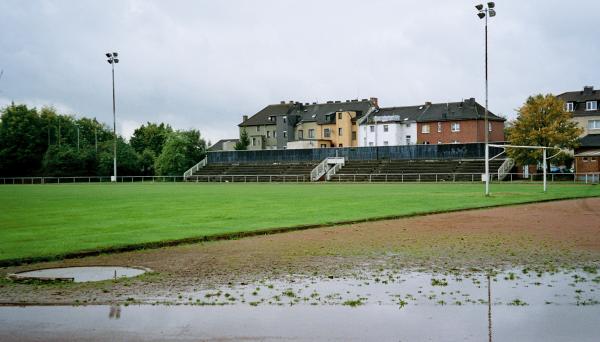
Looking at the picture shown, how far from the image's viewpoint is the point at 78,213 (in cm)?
2606

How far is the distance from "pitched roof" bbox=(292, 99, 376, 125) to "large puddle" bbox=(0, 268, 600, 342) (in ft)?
336

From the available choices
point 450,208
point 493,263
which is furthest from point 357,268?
point 450,208

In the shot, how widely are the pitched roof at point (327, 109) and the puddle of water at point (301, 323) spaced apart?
104 meters

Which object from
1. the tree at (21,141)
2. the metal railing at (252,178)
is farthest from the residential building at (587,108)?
the tree at (21,141)

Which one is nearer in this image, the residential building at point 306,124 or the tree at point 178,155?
the tree at point 178,155

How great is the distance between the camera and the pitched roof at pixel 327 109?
113 meters

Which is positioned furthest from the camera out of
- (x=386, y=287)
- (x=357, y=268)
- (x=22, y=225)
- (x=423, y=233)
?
(x=22, y=225)

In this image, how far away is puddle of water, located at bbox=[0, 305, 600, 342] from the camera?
7445mm

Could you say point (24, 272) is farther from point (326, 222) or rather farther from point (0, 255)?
point (326, 222)

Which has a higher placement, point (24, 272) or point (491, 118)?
point (491, 118)

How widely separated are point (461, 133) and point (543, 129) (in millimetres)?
34169

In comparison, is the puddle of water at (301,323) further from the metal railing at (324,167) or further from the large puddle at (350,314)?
the metal railing at (324,167)

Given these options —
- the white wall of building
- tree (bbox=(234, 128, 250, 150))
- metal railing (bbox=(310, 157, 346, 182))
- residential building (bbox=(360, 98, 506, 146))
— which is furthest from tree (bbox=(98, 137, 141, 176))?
the white wall of building

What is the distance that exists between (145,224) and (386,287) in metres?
12.7
